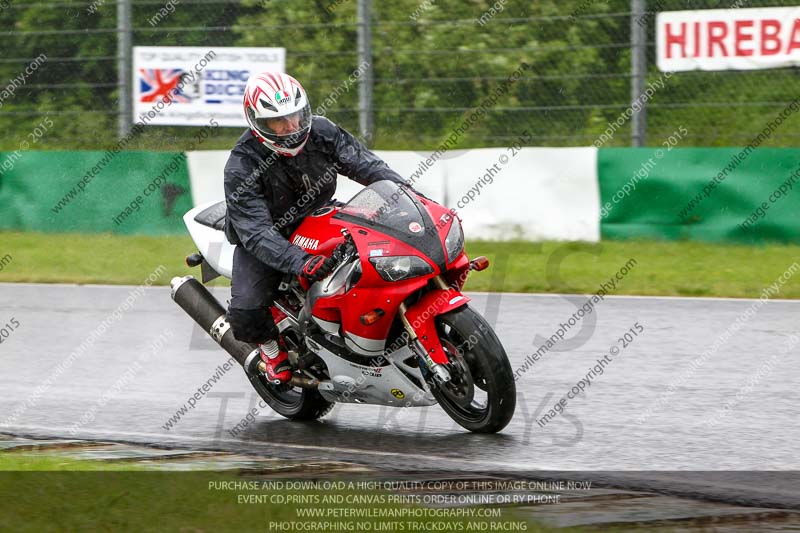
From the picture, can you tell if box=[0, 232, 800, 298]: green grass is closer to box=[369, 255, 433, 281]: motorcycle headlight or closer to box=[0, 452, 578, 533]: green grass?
box=[369, 255, 433, 281]: motorcycle headlight

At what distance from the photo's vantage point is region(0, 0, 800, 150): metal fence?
47.0ft

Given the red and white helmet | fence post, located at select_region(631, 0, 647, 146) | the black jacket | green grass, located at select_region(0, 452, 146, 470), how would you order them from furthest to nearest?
fence post, located at select_region(631, 0, 647, 146) < the black jacket < the red and white helmet < green grass, located at select_region(0, 452, 146, 470)

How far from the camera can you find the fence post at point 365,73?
15.3 m

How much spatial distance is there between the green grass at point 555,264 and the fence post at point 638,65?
149cm

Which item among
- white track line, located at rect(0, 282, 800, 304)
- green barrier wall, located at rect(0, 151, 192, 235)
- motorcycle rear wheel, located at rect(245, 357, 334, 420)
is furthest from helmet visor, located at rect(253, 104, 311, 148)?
green barrier wall, located at rect(0, 151, 192, 235)

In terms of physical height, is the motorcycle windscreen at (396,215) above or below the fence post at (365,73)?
above

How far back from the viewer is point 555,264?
12.9 metres

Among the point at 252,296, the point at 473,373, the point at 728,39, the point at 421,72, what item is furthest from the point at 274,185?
the point at 421,72

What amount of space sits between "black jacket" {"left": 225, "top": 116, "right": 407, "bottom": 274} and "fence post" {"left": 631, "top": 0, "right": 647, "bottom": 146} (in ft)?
25.1

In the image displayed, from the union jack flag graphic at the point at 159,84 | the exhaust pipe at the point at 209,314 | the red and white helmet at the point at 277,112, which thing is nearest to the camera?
the red and white helmet at the point at 277,112

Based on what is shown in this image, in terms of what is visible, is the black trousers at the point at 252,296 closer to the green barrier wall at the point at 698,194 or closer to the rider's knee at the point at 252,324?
the rider's knee at the point at 252,324

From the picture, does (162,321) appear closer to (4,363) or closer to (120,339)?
(120,339)

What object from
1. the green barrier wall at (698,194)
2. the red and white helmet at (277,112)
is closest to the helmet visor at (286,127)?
the red and white helmet at (277,112)

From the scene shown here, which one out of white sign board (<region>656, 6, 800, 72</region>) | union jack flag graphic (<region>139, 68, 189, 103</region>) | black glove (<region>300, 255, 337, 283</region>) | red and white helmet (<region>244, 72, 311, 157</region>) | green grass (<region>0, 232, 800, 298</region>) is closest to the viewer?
black glove (<region>300, 255, 337, 283</region>)
